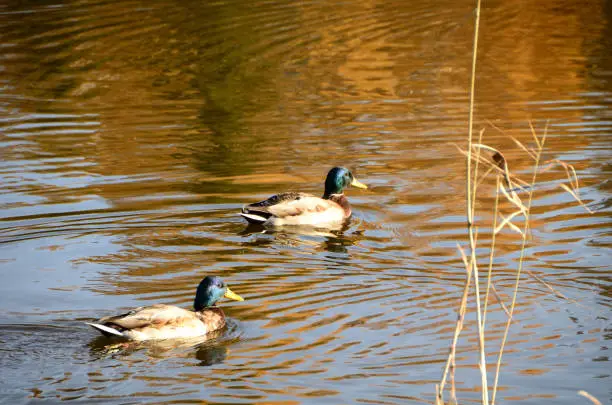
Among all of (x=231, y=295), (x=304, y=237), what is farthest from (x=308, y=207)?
(x=231, y=295)

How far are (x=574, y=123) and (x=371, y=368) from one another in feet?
28.0

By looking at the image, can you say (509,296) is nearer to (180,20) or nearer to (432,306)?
(432,306)

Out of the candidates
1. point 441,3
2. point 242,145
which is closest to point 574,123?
point 242,145

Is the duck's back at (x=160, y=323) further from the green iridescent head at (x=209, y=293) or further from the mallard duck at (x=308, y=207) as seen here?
the mallard duck at (x=308, y=207)

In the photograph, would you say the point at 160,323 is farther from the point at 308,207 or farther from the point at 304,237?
the point at 308,207

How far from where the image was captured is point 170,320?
848 cm

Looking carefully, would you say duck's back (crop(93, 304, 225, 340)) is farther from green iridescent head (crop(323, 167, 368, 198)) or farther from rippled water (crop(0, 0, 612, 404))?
green iridescent head (crop(323, 167, 368, 198))

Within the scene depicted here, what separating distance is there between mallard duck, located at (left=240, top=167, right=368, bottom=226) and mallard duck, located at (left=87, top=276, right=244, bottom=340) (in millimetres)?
2702

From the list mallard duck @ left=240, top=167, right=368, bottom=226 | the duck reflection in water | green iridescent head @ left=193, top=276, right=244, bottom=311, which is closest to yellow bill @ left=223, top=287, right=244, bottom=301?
green iridescent head @ left=193, top=276, right=244, bottom=311

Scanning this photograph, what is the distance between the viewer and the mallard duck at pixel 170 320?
8320mm

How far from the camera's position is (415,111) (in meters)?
16.6

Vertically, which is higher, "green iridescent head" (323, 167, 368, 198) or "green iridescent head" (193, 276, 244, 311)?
"green iridescent head" (323, 167, 368, 198)

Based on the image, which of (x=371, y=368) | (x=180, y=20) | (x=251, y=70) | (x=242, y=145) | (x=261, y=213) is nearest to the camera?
(x=371, y=368)

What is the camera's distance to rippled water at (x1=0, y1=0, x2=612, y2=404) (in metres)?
7.91
